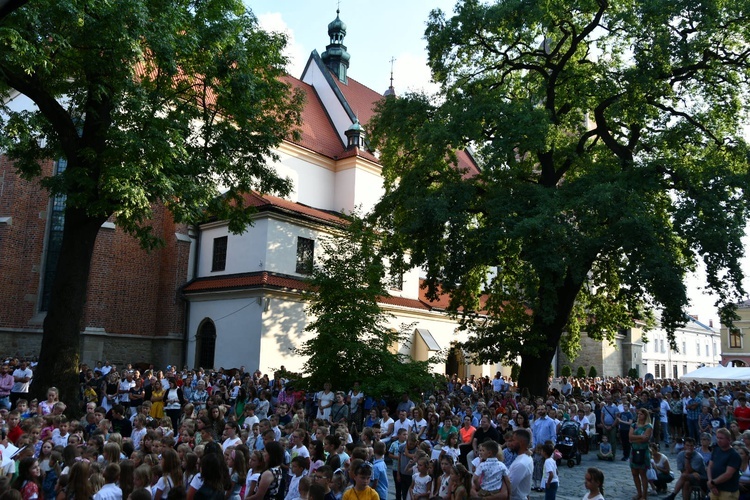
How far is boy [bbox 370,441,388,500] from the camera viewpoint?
28.2 ft

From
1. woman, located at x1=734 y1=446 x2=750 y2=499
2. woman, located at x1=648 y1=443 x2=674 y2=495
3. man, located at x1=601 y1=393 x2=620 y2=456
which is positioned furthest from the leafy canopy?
woman, located at x1=734 y1=446 x2=750 y2=499

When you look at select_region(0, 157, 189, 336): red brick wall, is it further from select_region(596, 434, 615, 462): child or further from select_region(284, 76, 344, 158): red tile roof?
select_region(596, 434, 615, 462): child

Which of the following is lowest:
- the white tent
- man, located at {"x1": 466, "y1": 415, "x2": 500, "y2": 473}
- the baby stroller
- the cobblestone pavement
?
the cobblestone pavement

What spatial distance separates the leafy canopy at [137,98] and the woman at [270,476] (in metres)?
8.10

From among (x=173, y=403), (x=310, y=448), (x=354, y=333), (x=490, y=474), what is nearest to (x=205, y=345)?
(x=354, y=333)

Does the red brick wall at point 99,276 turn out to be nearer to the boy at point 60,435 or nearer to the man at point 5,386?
the man at point 5,386

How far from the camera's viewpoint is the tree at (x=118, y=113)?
13.3 m

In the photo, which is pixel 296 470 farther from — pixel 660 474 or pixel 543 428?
pixel 660 474

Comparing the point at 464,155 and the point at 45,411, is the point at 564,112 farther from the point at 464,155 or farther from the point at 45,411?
the point at 464,155

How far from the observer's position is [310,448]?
32.0 feet

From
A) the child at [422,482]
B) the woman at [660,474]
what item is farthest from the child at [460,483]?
the woman at [660,474]

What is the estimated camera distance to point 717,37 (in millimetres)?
20234

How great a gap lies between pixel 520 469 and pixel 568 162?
56.9 feet

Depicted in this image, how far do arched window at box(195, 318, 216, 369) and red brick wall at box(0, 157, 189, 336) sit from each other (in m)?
0.98
